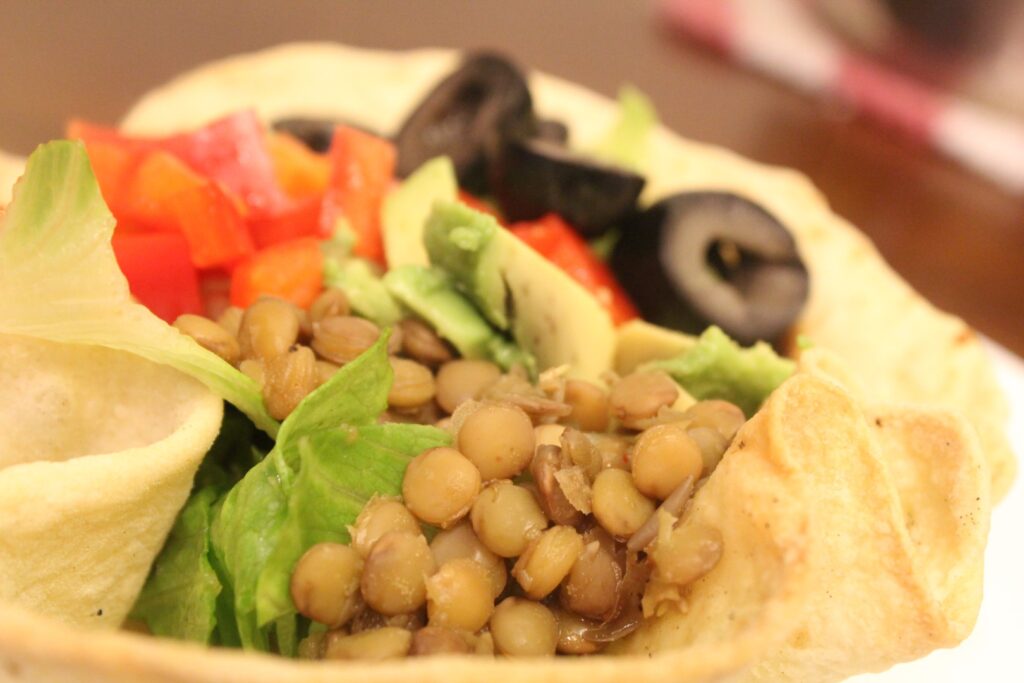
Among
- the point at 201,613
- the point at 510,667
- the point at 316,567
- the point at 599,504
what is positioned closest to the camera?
the point at 510,667

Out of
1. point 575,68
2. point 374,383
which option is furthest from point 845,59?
point 374,383

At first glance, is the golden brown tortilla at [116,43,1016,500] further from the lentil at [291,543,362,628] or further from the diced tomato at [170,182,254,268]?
the lentil at [291,543,362,628]

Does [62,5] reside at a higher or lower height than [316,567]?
lower

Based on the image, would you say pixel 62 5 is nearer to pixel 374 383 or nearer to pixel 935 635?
pixel 374 383

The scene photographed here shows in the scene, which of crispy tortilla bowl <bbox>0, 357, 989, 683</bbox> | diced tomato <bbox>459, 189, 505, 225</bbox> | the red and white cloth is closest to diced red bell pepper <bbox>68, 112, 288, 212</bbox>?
diced tomato <bbox>459, 189, 505, 225</bbox>

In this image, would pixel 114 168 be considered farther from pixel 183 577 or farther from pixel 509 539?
pixel 509 539

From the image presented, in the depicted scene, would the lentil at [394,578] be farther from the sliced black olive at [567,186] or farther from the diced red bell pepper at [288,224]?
the sliced black olive at [567,186]

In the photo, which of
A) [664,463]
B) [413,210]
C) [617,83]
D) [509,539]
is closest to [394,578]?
[509,539]
